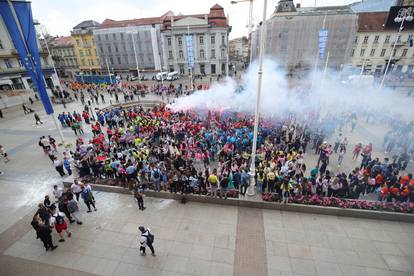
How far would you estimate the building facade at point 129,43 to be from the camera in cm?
4703

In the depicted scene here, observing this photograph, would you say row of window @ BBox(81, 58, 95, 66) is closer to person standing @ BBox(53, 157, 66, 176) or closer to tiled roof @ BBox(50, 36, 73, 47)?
tiled roof @ BBox(50, 36, 73, 47)

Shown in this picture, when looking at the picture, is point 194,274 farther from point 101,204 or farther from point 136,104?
point 136,104

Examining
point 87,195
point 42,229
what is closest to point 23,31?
point 87,195

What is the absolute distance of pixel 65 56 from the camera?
5888cm

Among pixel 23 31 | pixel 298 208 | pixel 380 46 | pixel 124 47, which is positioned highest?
pixel 124 47

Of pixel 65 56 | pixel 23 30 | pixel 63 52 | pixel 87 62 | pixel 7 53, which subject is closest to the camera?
pixel 23 30

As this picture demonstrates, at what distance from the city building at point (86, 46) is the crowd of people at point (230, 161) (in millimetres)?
46202

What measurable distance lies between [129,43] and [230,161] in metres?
48.8

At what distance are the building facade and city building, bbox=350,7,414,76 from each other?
42.4m

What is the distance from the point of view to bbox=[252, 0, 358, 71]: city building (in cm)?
3706

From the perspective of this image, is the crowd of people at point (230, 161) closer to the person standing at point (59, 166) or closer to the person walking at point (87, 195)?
the person standing at point (59, 166)

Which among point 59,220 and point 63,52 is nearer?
point 59,220

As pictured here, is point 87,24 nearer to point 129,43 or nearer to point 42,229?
point 129,43

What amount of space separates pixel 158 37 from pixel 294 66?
1220 inches
